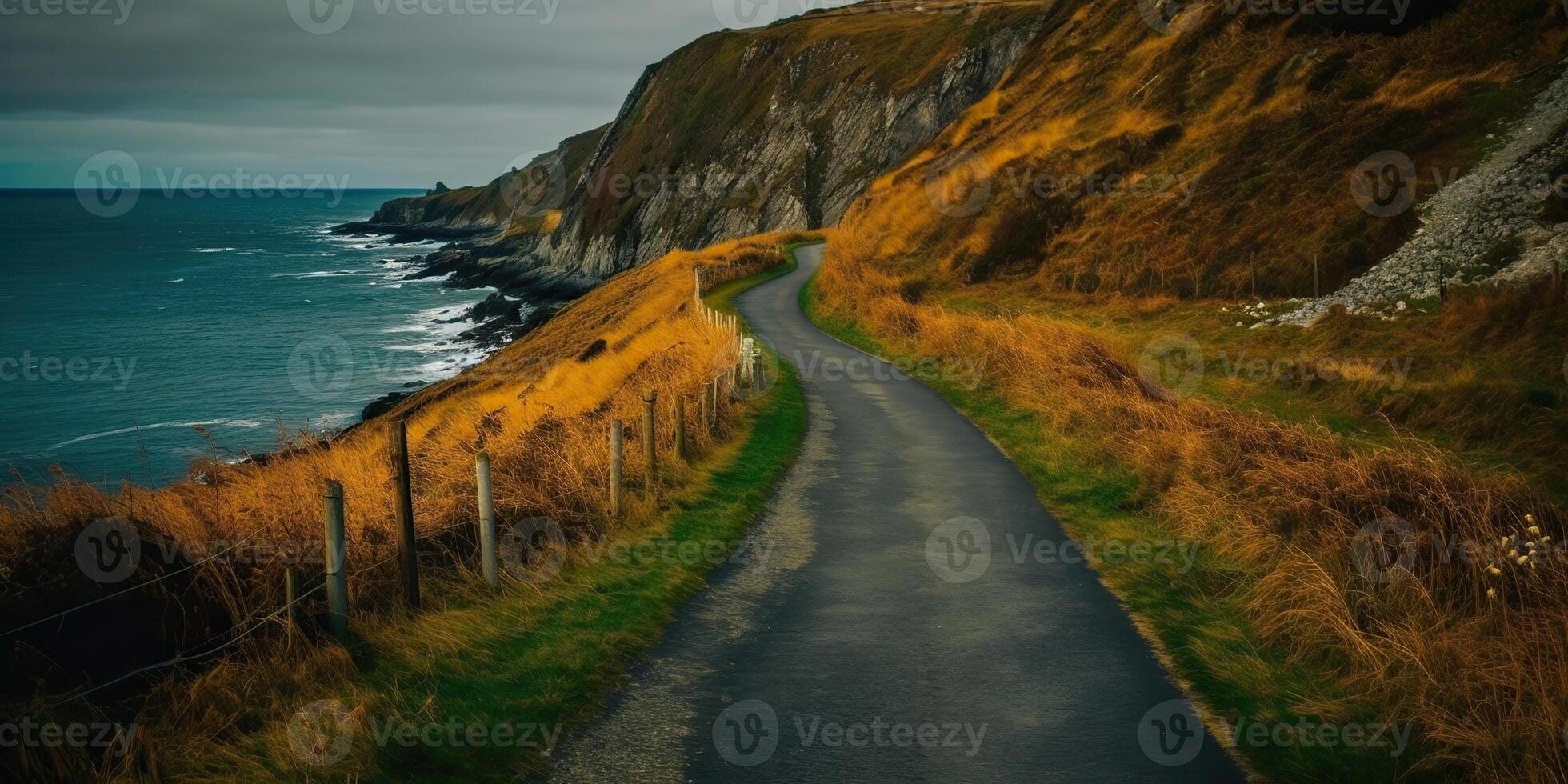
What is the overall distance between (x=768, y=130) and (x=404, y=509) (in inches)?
3463

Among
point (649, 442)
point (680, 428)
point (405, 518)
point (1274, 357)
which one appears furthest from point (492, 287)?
point (405, 518)

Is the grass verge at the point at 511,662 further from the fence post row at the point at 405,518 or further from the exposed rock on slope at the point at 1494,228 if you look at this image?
the exposed rock on slope at the point at 1494,228

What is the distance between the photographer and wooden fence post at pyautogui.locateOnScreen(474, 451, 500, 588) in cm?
877

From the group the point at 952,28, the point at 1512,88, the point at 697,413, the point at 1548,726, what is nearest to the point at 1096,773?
the point at 1548,726

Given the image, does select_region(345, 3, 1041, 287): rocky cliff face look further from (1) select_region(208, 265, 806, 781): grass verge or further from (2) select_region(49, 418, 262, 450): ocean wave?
(1) select_region(208, 265, 806, 781): grass verge

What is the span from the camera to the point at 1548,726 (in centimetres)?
536

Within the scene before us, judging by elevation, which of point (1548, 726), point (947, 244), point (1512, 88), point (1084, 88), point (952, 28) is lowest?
point (1548, 726)

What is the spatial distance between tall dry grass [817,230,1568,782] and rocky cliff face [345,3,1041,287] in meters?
68.8

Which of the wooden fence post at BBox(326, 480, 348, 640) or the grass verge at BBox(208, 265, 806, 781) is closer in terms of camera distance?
the grass verge at BBox(208, 265, 806, 781)

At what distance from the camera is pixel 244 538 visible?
24.4ft

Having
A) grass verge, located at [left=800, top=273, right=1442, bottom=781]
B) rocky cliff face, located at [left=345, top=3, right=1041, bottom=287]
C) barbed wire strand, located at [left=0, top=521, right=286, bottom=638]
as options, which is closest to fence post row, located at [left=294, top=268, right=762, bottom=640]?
barbed wire strand, located at [left=0, top=521, right=286, bottom=638]

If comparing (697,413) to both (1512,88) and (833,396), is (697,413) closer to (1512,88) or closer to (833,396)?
(833,396)

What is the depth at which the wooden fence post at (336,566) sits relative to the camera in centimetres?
719

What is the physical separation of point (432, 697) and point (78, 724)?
1978 millimetres
